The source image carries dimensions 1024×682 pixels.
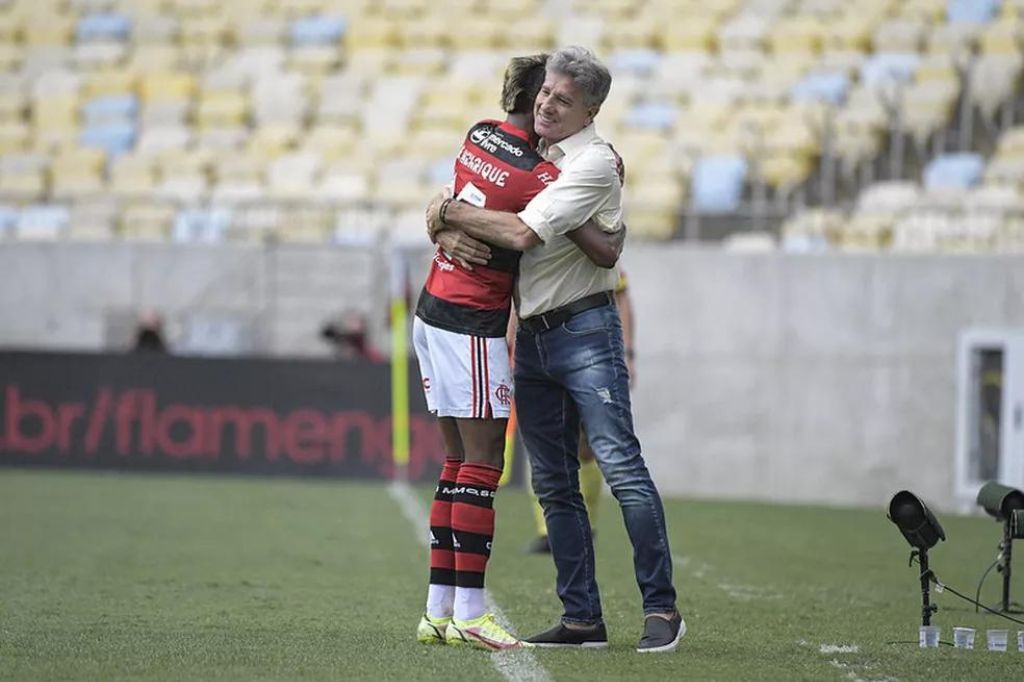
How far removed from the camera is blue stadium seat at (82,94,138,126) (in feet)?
73.3

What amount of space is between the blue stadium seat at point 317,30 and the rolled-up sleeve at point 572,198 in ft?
59.4

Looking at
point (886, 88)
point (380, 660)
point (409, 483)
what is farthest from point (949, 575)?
point (886, 88)

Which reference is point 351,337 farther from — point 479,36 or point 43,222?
point 479,36

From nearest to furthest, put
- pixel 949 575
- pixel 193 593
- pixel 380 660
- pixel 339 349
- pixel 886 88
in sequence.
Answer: pixel 380 660
pixel 193 593
pixel 949 575
pixel 339 349
pixel 886 88

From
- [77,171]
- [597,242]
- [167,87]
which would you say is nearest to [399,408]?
[77,171]

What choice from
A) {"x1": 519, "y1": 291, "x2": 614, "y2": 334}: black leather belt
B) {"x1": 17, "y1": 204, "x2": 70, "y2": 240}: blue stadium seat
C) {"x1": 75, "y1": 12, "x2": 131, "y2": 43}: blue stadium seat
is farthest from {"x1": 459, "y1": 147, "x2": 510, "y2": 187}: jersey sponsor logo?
{"x1": 75, "y1": 12, "x2": 131, "y2": 43}: blue stadium seat

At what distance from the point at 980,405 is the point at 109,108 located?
37.2 ft

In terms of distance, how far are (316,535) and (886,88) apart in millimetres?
11121

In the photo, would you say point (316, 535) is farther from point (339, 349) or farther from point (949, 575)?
point (339, 349)

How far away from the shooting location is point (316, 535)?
11250mm

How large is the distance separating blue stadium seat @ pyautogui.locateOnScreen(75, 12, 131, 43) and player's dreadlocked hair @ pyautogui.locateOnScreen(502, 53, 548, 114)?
740 inches

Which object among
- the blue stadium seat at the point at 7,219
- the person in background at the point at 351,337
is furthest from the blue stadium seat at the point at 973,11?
the blue stadium seat at the point at 7,219

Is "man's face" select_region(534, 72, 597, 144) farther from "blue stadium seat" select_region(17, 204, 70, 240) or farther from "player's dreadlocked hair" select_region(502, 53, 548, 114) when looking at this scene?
"blue stadium seat" select_region(17, 204, 70, 240)

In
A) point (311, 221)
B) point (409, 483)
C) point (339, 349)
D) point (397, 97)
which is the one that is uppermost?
point (397, 97)
